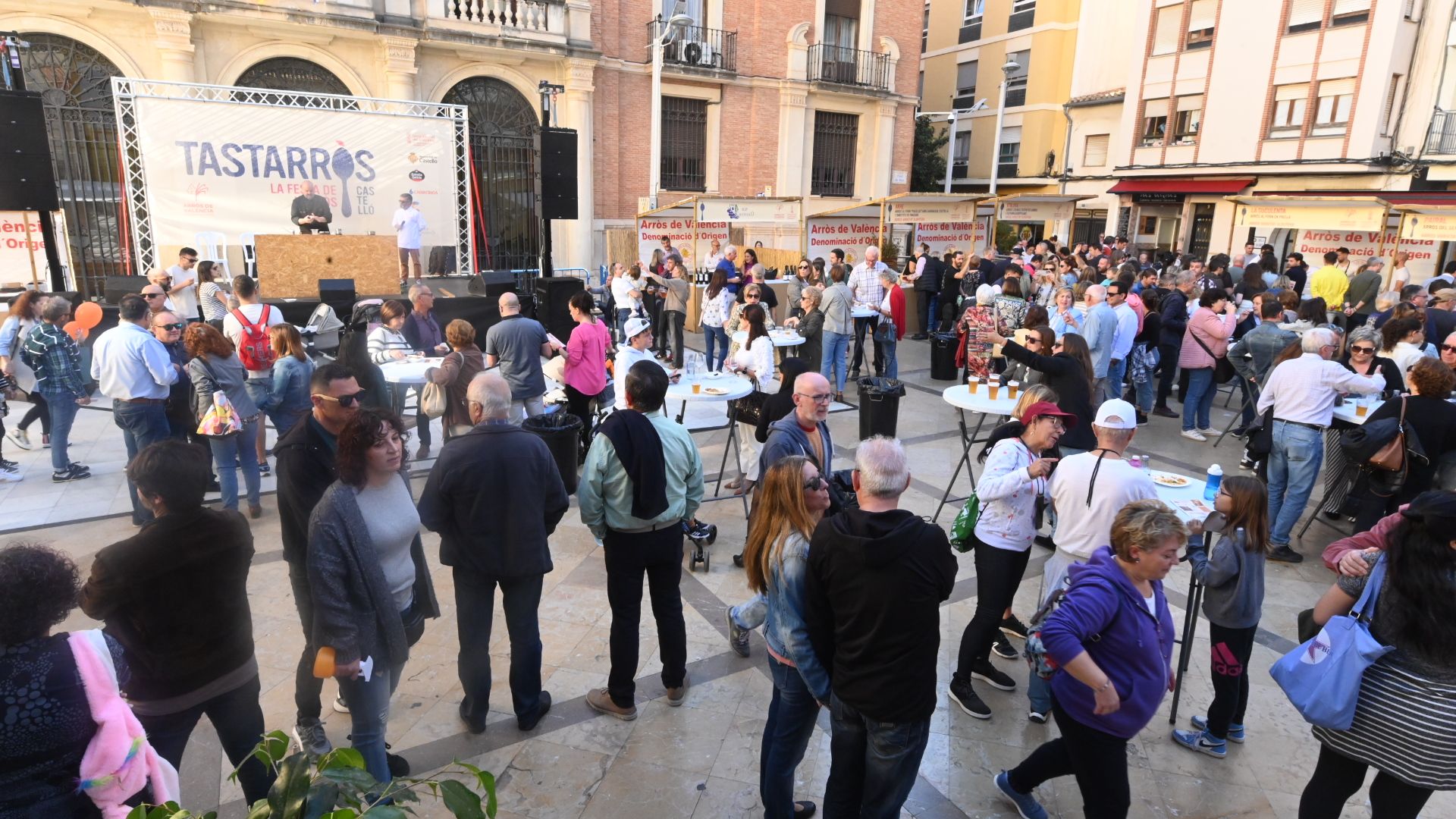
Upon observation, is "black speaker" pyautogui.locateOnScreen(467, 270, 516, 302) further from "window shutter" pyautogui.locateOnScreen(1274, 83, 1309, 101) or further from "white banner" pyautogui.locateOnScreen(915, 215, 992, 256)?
"window shutter" pyautogui.locateOnScreen(1274, 83, 1309, 101)

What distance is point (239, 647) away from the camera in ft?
8.93

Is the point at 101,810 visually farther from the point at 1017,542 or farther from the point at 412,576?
the point at 1017,542

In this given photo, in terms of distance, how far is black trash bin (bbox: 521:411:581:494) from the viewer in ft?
19.4

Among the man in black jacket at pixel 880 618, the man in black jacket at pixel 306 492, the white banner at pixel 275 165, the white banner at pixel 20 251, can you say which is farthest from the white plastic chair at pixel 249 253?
the man in black jacket at pixel 880 618

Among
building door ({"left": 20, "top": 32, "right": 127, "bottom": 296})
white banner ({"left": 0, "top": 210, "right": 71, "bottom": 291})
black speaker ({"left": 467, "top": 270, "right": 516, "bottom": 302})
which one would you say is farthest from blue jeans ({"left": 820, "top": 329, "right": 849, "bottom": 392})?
building door ({"left": 20, "top": 32, "right": 127, "bottom": 296})

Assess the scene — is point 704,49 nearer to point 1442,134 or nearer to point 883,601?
point 1442,134

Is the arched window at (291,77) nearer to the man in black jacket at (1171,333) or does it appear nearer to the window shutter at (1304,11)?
the man in black jacket at (1171,333)

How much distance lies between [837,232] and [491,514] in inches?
518

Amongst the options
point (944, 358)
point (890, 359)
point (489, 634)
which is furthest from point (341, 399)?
point (944, 358)

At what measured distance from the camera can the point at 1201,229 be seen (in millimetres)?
24891

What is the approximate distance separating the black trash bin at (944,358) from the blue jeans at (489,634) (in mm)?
8530

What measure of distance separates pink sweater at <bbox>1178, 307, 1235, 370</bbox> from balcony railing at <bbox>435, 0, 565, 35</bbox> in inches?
591

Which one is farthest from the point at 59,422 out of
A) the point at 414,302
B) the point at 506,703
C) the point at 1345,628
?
the point at 1345,628

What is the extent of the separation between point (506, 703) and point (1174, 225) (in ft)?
92.8
